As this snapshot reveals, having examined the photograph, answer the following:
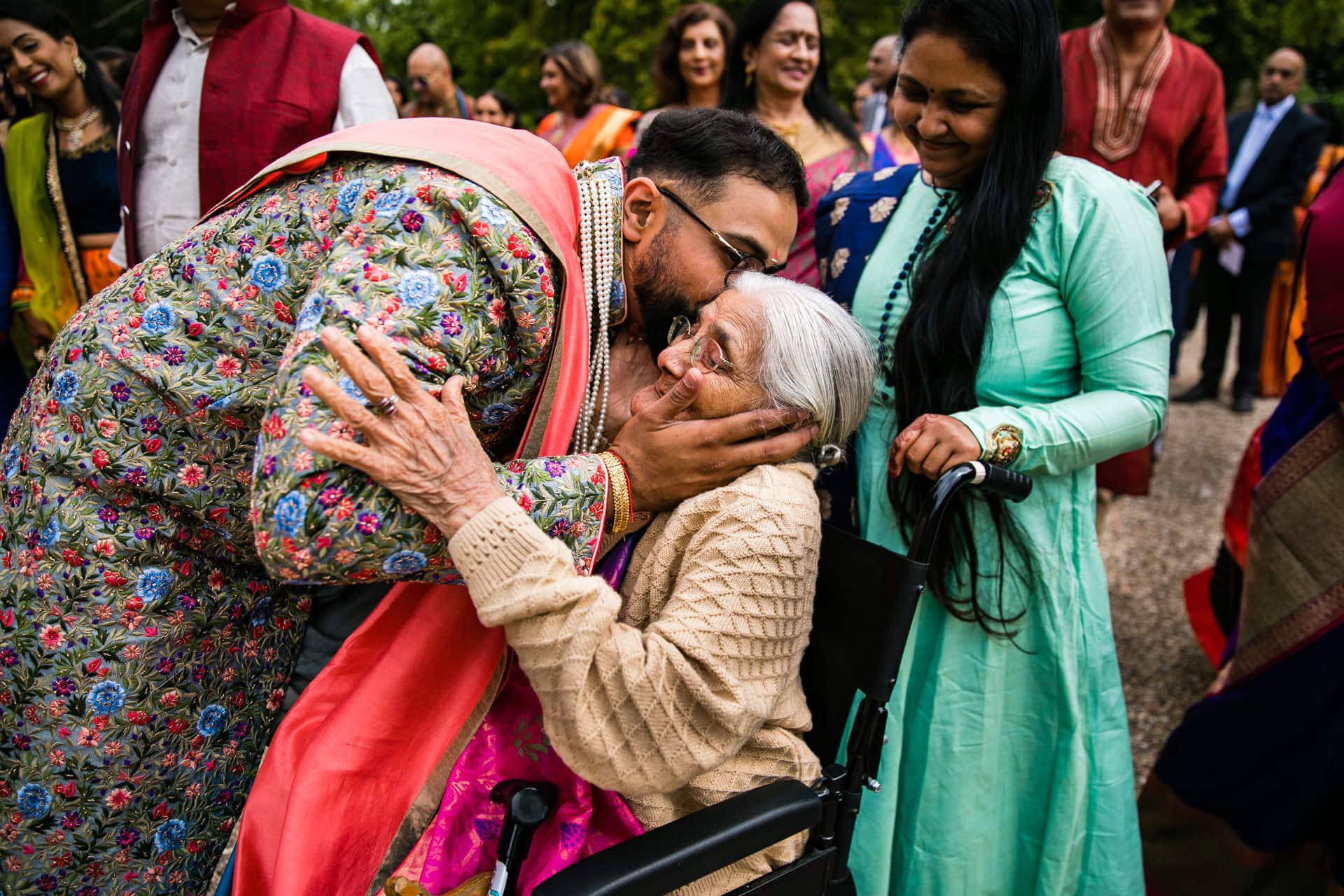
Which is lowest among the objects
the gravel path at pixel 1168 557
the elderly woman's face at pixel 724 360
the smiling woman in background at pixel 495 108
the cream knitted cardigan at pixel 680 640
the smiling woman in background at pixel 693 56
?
the gravel path at pixel 1168 557

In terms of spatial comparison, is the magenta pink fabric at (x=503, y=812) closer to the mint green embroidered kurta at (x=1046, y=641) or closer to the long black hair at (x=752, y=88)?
the mint green embroidered kurta at (x=1046, y=641)

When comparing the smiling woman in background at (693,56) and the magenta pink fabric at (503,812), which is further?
the smiling woman in background at (693,56)

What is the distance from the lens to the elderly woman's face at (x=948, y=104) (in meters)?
1.92

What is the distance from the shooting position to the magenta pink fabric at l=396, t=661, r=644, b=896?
1642 millimetres

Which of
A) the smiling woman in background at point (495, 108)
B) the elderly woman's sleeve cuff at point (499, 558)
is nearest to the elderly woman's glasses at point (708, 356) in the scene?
the elderly woman's sleeve cuff at point (499, 558)

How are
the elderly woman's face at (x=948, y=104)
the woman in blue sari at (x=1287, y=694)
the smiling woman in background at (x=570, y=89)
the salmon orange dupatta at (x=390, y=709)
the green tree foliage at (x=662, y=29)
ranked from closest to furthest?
the salmon orange dupatta at (x=390, y=709) → the elderly woman's face at (x=948, y=104) → the woman in blue sari at (x=1287, y=694) → the smiling woman in background at (x=570, y=89) → the green tree foliage at (x=662, y=29)

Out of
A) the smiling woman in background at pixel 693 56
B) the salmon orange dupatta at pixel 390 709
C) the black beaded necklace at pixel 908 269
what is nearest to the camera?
the salmon orange dupatta at pixel 390 709

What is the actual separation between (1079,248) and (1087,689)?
98cm

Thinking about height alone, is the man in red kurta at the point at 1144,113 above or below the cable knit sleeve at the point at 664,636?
above

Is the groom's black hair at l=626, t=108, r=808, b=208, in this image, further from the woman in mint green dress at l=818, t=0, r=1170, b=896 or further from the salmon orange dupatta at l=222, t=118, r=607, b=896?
the woman in mint green dress at l=818, t=0, r=1170, b=896

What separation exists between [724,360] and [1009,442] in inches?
23.5

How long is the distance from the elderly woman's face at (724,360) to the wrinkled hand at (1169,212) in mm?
2710

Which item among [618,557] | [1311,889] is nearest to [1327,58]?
[1311,889]

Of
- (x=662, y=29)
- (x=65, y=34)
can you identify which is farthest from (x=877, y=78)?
(x=662, y=29)
